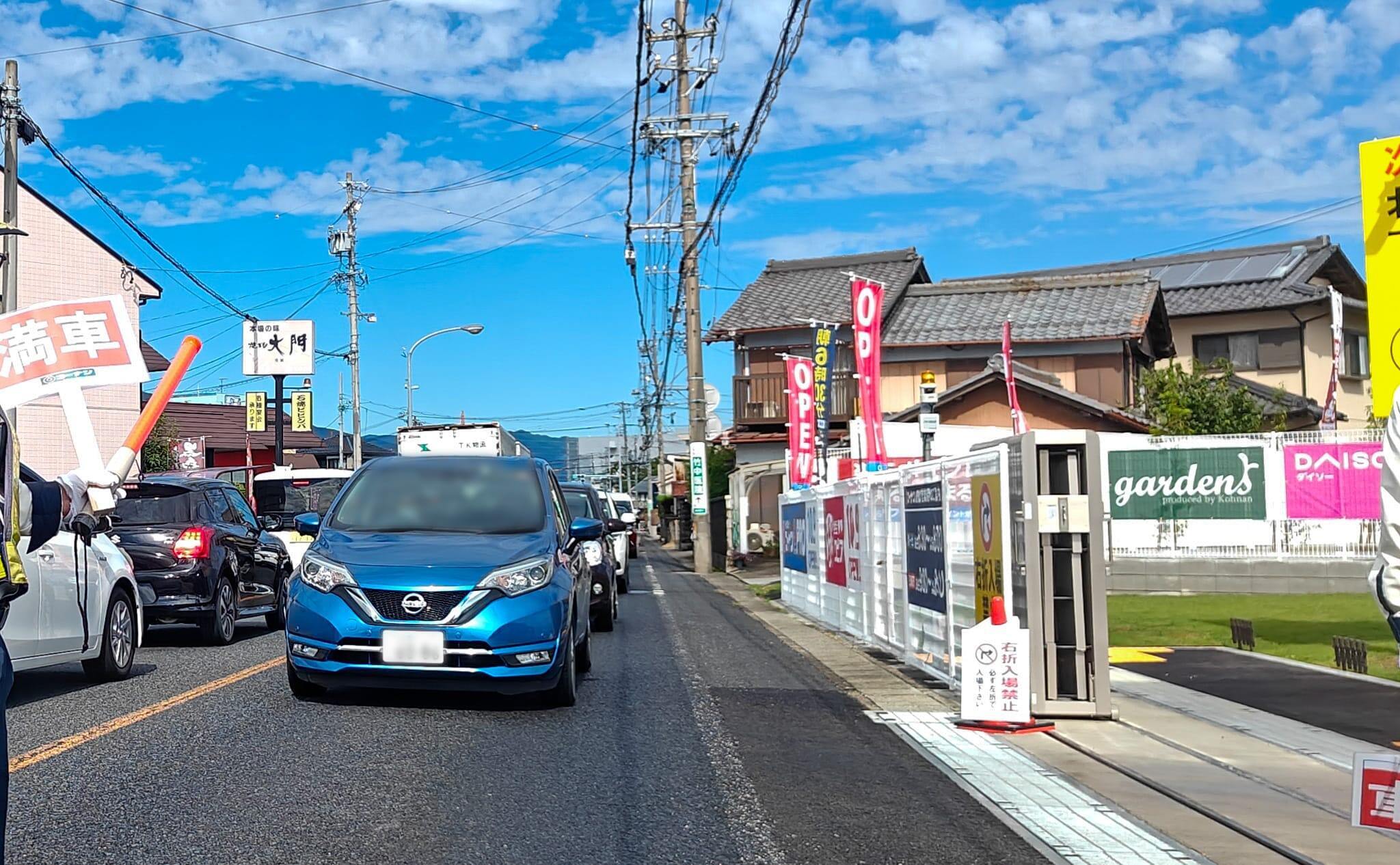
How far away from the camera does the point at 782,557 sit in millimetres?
22016

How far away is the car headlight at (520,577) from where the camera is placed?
7.89 metres

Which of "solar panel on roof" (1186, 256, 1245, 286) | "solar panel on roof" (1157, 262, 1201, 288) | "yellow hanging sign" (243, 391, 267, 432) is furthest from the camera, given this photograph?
"yellow hanging sign" (243, 391, 267, 432)

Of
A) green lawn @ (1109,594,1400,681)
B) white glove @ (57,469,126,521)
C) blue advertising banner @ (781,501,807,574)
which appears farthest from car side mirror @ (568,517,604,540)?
blue advertising banner @ (781,501,807,574)

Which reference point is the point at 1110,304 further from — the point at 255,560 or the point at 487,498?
the point at 487,498

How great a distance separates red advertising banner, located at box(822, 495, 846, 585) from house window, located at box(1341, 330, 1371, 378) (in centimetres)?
2488

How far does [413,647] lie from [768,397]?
102ft

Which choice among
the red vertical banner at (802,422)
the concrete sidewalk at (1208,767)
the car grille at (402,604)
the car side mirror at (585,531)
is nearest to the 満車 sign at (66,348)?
the car grille at (402,604)

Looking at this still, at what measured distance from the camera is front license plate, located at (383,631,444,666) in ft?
25.2

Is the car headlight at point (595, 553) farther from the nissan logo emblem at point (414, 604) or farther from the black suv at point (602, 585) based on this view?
the nissan logo emblem at point (414, 604)

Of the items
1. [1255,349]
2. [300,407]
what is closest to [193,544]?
[1255,349]

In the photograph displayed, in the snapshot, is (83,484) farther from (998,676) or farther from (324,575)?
(998,676)

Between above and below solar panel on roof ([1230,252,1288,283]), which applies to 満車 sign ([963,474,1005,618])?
below

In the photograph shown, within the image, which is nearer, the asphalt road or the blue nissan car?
the asphalt road

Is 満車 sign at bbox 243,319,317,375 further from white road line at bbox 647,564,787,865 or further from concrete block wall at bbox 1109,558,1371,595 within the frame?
white road line at bbox 647,564,787,865
